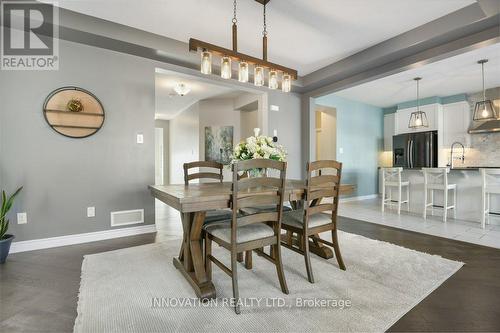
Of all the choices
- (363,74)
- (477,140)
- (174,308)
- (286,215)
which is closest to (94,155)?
(174,308)

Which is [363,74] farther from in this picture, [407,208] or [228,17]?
[407,208]

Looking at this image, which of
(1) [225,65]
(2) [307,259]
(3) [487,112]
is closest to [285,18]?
(1) [225,65]

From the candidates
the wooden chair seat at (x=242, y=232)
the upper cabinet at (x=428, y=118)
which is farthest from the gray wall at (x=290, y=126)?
the upper cabinet at (x=428, y=118)

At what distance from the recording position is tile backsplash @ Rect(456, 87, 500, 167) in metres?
5.34

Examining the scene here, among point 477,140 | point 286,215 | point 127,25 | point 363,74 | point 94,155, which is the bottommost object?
point 286,215

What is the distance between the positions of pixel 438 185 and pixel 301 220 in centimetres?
335

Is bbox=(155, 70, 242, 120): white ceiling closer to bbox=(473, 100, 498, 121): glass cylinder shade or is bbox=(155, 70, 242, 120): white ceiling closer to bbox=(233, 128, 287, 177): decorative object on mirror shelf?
bbox=(233, 128, 287, 177): decorative object on mirror shelf

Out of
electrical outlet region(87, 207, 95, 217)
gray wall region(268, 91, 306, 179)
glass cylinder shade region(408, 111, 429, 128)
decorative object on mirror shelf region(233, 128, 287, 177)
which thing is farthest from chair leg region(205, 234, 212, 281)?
glass cylinder shade region(408, 111, 429, 128)

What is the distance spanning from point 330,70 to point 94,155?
375cm

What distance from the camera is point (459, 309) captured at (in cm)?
160

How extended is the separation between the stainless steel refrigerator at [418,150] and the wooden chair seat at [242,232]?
5585 millimetres

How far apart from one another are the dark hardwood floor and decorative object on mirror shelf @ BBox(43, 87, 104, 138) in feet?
4.47

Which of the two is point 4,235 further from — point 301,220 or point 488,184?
point 488,184

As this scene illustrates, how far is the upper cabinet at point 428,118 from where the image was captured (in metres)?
5.90
